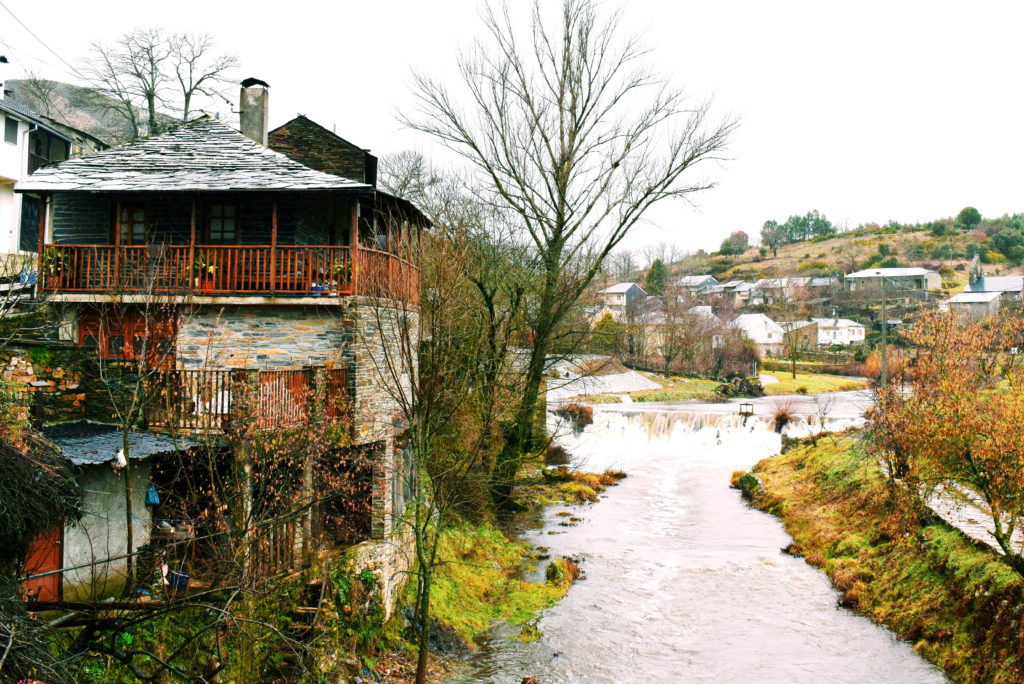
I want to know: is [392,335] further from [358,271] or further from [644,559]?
[644,559]

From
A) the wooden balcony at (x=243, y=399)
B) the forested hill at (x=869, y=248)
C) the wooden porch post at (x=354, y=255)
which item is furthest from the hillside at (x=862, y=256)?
the wooden balcony at (x=243, y=399)

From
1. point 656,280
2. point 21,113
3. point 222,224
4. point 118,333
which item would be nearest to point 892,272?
point 656,280

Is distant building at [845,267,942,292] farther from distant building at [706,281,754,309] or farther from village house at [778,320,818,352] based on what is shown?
village house at [778,320,818,352]

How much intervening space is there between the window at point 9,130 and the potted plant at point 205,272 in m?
20.1

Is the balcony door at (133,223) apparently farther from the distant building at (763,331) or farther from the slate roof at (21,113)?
the distant building at (763,331)

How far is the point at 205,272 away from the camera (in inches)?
578

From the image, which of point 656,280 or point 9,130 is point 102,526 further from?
point 656,280

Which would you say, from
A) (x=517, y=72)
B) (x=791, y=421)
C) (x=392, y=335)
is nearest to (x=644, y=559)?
(x=392, y=335)

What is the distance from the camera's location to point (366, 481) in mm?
15070

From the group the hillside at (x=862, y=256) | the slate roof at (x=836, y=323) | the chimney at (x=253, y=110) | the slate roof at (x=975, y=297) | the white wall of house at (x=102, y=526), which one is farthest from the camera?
the hillside at (x=862, y=256)

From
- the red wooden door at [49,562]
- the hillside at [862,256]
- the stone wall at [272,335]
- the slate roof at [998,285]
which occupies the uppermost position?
the hillside at [862,256]

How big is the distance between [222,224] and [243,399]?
6.43m

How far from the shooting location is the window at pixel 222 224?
1605 cm

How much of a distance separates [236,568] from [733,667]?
392 inches
